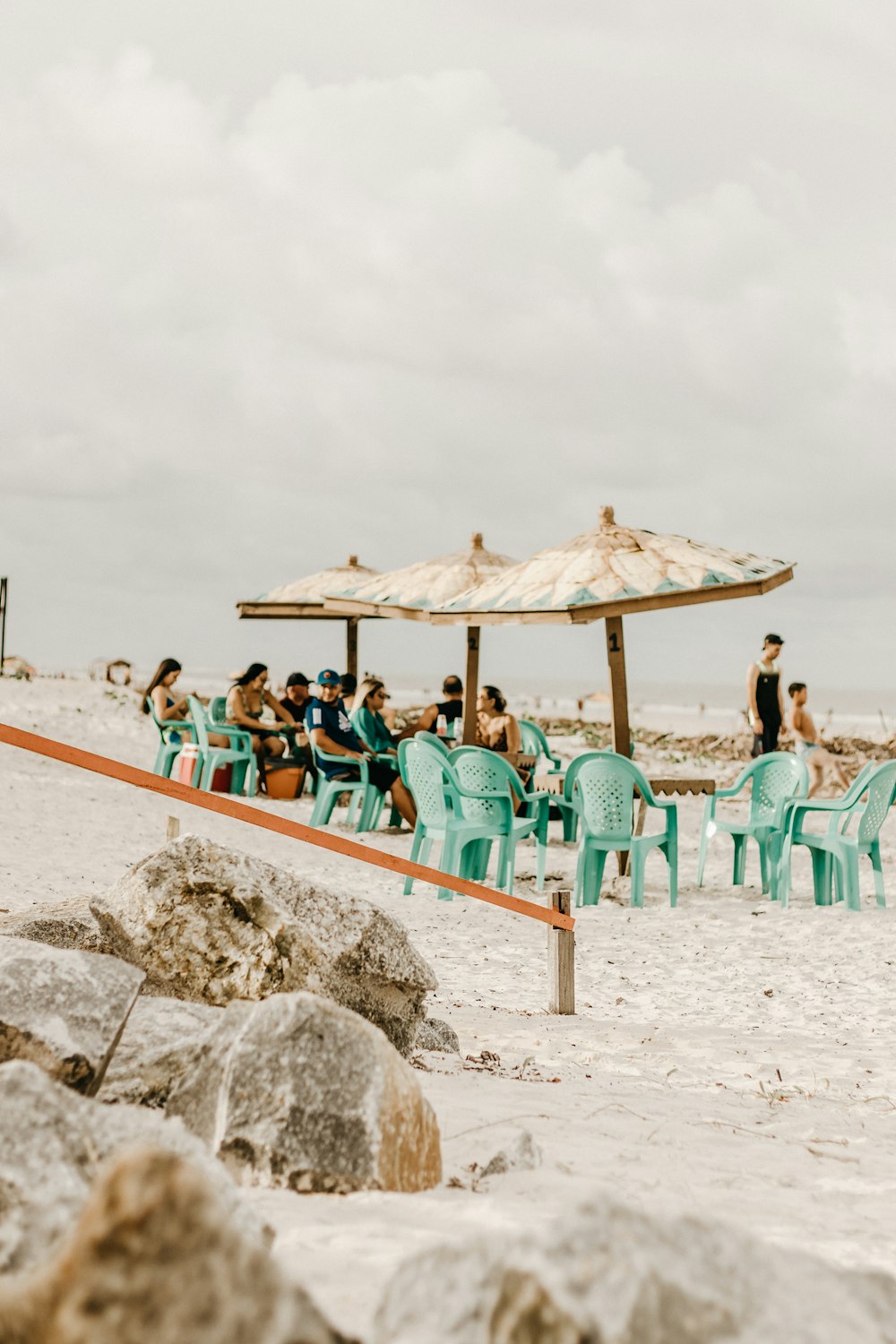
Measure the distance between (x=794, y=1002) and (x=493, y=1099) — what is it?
Result: 2134 mm

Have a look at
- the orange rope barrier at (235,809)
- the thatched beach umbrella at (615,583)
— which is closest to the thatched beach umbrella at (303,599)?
the thatched beach umbrella at (615,583)

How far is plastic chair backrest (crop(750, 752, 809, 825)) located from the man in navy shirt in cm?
293

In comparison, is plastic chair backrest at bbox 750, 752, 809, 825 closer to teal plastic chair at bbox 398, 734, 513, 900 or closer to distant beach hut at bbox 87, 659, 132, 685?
teal plastic chair at bbox 398, 734, 513, 900

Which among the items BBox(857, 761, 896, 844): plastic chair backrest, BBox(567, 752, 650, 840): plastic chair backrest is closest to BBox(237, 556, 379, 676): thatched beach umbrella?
BBox(567, 752, 650, 840): plastic chair backrest

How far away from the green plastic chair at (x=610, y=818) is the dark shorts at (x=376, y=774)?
107 inches

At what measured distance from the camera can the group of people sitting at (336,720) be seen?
966 cm

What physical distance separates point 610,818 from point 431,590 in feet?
11.9

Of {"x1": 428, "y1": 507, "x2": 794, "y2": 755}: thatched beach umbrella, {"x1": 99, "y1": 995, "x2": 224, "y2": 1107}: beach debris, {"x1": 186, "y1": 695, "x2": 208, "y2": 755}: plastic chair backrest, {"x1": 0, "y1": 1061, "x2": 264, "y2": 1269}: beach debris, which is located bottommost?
{"x1": 99, "y1": 995, "x2": 224, "y2": 1107}: beach debris

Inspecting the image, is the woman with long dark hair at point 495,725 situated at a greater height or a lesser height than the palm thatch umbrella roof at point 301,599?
lesser

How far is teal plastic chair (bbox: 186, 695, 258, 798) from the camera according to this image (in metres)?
11.0

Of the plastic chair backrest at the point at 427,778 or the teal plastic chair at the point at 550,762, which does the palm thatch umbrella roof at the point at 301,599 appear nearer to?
the teal plastic chair at the point at 550,762

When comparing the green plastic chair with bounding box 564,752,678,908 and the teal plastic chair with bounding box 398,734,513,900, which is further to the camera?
the teal plastic chair with bounding box 398,734,513,900

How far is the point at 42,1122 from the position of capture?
2.05 meters

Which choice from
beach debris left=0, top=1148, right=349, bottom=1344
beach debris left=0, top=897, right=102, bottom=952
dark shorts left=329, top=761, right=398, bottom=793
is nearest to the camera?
beach debris left=0, top=1148, right=349, bottom=1344
